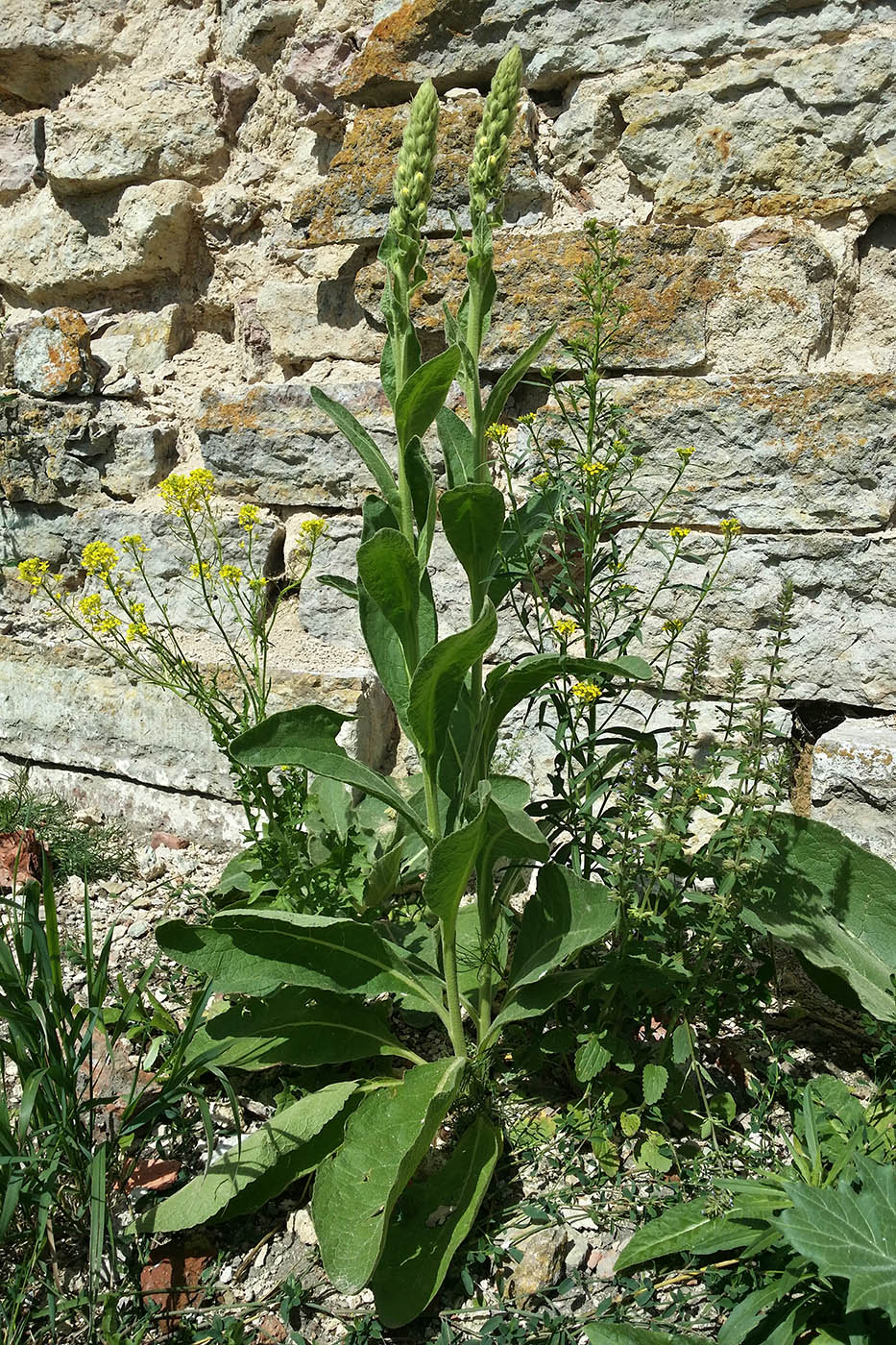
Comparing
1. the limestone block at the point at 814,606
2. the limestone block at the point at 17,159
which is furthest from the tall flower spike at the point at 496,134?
the limestone block at the point at 17,159

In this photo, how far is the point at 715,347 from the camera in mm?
2771

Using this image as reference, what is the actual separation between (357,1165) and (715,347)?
207cm

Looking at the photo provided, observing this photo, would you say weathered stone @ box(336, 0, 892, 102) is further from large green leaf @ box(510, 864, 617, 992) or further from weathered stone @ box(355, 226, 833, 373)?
large green leaf @ box(510, 864, 617, 992)

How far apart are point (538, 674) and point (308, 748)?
0.46 metres

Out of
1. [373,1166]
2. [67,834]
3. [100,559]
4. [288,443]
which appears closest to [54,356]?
[288,443]

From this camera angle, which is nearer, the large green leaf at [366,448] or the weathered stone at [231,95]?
the large green leaf at [366,448]

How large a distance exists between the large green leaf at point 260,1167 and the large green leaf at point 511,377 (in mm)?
1361

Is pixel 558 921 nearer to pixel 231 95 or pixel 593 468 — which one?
pixel 593 468

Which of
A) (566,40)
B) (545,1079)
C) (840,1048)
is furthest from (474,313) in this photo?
(840,1048)

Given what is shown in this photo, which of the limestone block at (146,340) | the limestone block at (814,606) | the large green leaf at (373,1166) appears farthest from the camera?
the limestone block at (146,340)

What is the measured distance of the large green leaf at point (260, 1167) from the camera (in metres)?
1.96

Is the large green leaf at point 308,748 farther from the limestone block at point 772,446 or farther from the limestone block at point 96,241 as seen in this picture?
the limestone block at point 96,241

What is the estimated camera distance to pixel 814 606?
273 cm

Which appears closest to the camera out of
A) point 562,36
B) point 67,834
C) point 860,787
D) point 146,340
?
point 860,787
